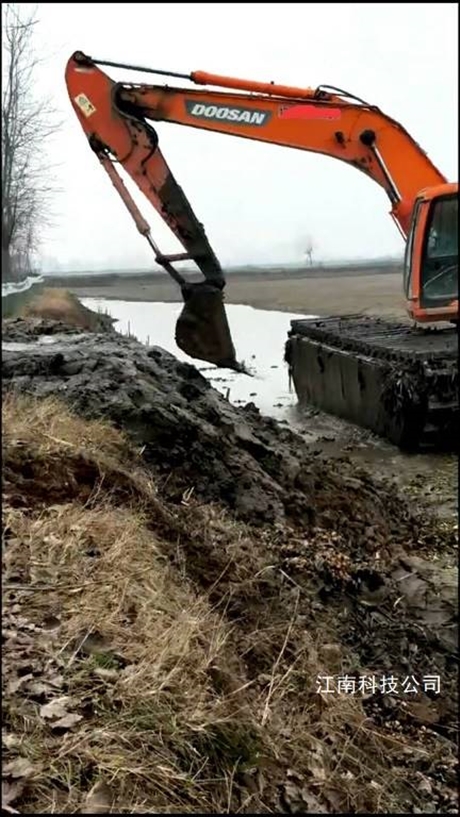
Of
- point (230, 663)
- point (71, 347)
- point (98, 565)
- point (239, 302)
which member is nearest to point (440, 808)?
point (230, 663)

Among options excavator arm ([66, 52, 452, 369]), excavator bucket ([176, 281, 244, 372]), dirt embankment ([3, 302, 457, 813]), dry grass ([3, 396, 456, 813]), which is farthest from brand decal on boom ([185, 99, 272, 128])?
dry grass ([3, 396, 456, 813])

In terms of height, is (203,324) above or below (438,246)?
below

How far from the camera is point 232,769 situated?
2.07 metres

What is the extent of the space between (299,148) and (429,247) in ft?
6.18

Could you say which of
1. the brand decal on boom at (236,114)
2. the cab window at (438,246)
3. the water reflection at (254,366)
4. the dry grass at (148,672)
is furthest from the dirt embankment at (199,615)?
the brand decal on boom at (236,114)

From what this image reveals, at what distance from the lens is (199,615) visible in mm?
3002

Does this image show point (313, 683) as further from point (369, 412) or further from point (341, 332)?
point (341, 332)

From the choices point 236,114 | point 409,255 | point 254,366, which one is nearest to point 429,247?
point 409,255

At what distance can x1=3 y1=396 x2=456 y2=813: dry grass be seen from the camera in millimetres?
1869

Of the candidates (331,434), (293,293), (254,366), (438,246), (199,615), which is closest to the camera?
(199,615)

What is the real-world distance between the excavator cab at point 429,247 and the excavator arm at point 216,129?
1.96ft

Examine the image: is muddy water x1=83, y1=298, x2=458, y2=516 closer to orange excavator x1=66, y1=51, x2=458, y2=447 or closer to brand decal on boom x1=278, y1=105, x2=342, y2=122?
orange excavator x1=66, y1=51, x2=458, y2=447

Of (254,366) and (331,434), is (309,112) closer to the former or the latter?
(331,434)

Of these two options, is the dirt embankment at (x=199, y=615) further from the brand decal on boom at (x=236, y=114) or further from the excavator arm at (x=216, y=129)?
the brand decal on boom at (x=236, y=114)
